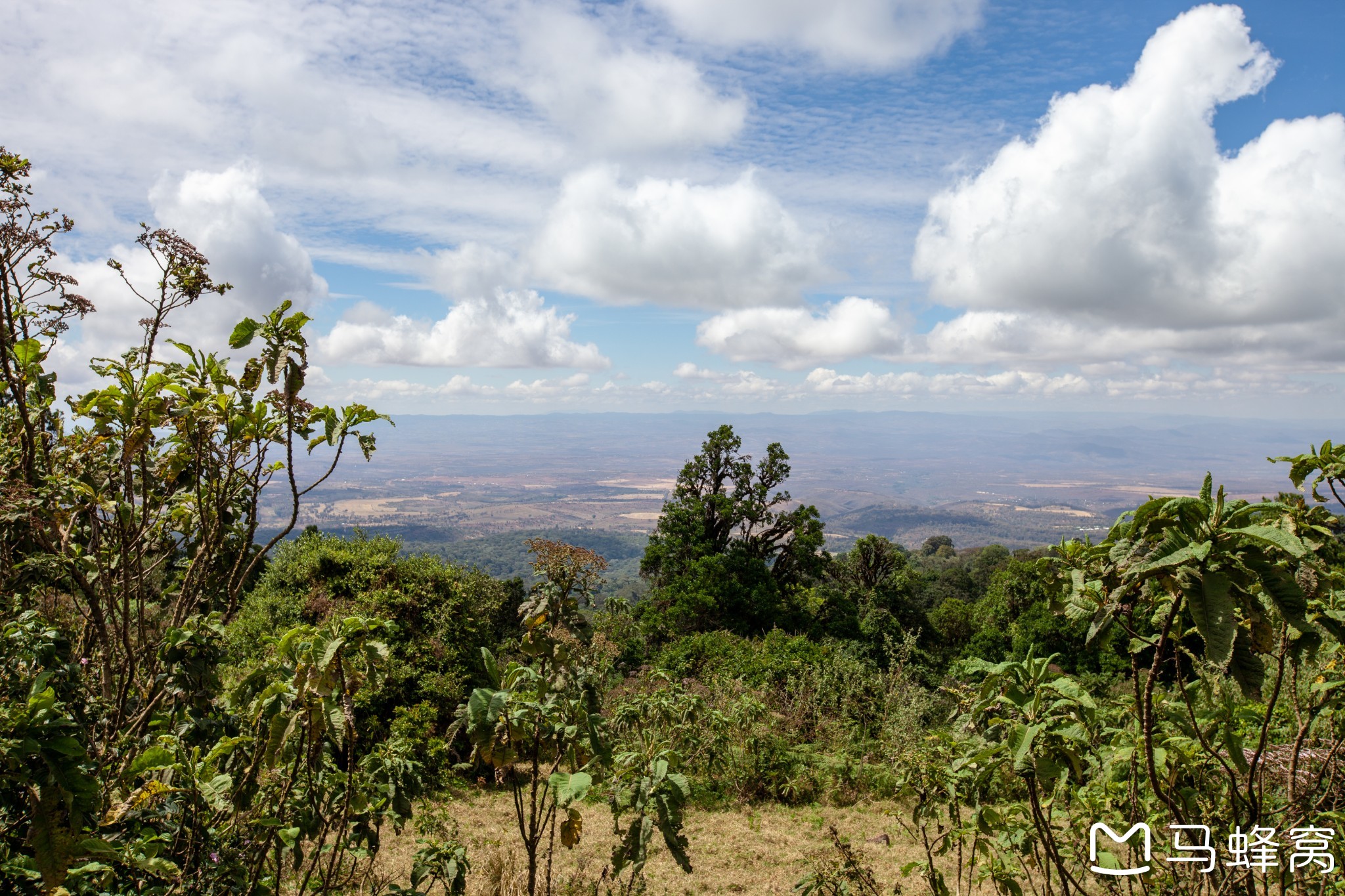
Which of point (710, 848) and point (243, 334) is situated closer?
point (243, 334)

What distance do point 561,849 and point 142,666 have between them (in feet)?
15.1

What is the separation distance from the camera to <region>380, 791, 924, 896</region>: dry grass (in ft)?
18.6

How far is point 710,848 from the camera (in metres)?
6.96

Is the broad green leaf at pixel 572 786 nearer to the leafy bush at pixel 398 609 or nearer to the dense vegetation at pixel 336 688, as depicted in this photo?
the dense vegetation at pixel 336 688

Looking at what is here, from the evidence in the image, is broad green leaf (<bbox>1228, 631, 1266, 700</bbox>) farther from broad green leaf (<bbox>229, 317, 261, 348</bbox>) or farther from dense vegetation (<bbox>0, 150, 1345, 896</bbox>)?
broad green leaf (<bbox>229, 317, 261, 348</bbox>)

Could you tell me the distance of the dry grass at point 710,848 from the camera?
5.67m

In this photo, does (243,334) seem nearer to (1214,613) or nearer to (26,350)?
(26,350)

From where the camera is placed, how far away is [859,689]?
36.0 feet

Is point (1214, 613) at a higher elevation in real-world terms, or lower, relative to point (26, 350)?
lower

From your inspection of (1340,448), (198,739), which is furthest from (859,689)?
(198,739)

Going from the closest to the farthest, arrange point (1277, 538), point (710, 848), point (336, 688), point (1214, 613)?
point (1277, 538) < point (1214, 613) < point (336, 688) < point (710, 848)

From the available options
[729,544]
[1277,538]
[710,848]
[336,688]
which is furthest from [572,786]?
[729,544]

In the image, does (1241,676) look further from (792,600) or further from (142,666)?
(792,600)

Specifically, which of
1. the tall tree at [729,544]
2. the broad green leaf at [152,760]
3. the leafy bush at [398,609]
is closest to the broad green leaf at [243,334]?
the broad green leaf at [152,760]
